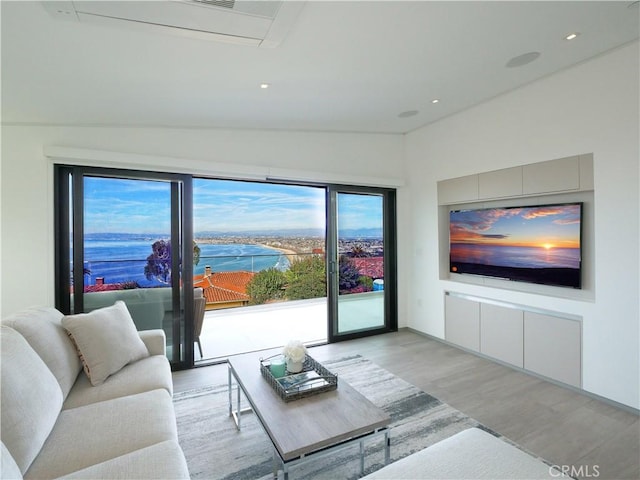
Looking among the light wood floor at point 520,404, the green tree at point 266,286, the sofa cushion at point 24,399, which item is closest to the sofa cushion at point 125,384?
the sofa cushion at point 24,399

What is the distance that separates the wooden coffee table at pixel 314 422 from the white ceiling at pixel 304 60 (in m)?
2.17

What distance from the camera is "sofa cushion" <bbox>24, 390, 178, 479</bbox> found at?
55.9 inches

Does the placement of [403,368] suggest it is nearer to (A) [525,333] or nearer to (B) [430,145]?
(A) [525,333]

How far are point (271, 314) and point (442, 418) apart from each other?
13.6 ft

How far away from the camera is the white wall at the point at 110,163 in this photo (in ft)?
9.50

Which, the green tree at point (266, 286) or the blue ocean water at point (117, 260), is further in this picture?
the green tree at point (266, 286)

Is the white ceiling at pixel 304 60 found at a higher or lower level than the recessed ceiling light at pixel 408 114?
lower

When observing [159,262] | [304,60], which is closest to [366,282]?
[159,262]

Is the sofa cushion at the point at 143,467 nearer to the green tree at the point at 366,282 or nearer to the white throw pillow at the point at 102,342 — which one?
the white throw pillow at the point at 102,342

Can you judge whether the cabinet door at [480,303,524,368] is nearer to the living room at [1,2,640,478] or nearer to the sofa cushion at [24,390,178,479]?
the living room at [1,2,640,478]

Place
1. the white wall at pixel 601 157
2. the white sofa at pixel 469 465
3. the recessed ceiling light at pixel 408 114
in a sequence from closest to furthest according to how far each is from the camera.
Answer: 1. the white sofa at pixel 469 465
2. the white wall at pixel 601 157
3. the recessed ceiling light at pixel 408 114

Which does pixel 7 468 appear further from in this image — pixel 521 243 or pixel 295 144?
pixel 521 243

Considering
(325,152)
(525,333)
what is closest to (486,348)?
(525,333)

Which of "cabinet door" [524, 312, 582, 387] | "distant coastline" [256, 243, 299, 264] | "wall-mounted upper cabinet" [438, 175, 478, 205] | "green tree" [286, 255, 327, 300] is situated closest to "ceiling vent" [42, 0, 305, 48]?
"wall-mounted upper cabinet" [438, 175, 478, 205]
